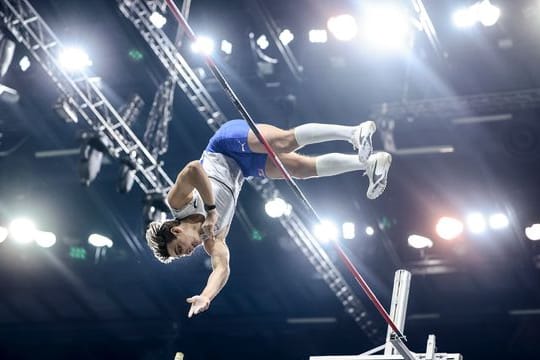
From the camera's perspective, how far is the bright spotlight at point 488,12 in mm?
8992

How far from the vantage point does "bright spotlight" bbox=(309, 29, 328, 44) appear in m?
9.55

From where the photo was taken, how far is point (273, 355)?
1250 centimetres

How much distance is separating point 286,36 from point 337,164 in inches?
170

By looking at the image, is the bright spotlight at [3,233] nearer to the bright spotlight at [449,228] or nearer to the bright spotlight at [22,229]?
the bright spotlight at [22,229]

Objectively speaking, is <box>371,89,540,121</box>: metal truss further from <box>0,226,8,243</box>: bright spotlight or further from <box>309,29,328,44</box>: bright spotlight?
<box>0,226,8,243</box>: bright spotlight

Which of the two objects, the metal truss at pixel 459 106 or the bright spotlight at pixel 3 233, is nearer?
the metal truss at pixel 459 106

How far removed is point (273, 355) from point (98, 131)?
4.59 metres

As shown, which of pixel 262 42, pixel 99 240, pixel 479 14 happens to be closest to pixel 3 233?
pixel 99 240

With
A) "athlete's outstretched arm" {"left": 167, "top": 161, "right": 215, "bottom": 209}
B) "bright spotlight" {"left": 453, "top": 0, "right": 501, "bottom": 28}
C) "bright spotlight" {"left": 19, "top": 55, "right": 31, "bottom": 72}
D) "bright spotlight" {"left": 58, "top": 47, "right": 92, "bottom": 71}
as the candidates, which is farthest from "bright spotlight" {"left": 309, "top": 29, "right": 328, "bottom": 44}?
"athlete's outstretched arm" {"left": 167, "top": 161, "right": 215, "bottom": 209}

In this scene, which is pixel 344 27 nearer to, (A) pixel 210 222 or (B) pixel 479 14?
(B) pixel 479 14

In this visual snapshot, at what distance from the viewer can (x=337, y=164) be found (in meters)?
5.49

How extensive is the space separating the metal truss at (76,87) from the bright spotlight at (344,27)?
7.57 ft

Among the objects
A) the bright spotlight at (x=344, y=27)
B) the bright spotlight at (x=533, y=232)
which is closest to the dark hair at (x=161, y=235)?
the bright spotlight at (x=344, y=27)

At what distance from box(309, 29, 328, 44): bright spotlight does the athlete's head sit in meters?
4.71
